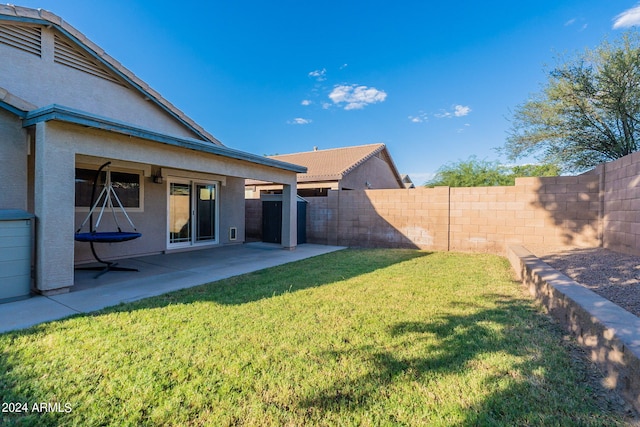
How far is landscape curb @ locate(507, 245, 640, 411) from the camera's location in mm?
2283

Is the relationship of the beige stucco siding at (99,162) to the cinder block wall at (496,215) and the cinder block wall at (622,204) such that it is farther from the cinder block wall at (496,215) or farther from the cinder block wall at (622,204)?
the cinder block wall at (622,204)

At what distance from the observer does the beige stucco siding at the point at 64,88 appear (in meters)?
6.43

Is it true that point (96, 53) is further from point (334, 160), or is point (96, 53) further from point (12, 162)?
point (334, 160)

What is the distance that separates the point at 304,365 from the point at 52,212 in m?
4.94

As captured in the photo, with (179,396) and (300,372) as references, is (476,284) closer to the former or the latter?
(300,372)

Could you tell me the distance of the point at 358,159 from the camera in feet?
59.7

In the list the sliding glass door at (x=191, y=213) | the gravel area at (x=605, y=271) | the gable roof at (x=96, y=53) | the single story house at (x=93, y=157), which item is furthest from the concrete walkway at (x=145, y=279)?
the gravel area at (x=605, y=271)

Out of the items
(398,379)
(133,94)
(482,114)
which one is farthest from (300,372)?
(482,114)

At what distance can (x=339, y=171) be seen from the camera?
1625 cm

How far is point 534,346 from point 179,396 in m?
3.57

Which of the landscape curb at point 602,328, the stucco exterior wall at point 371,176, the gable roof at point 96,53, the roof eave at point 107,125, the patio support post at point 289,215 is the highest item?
the gable roof at point 96,53

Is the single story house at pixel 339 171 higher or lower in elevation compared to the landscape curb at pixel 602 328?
higher

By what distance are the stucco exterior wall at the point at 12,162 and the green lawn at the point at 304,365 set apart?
10.8 ft

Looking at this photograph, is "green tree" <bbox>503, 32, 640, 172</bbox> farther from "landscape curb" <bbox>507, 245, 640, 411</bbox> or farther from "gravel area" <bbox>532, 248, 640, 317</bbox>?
"landscape curb" <bbox>507, 245, 640, 411</bbox>
